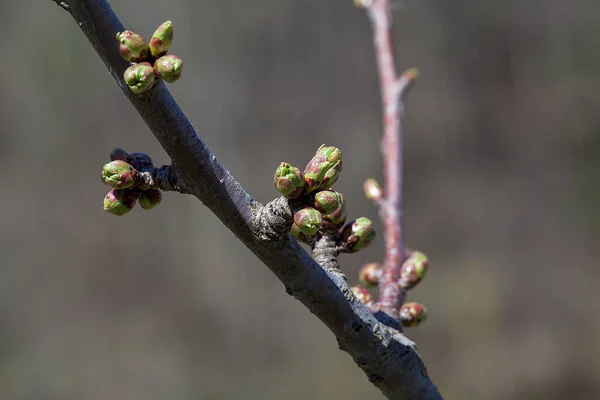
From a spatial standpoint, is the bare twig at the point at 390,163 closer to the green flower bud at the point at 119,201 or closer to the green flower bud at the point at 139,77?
the green flower bud at the point at 119,201

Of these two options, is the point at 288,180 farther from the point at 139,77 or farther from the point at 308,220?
the point at 139,77

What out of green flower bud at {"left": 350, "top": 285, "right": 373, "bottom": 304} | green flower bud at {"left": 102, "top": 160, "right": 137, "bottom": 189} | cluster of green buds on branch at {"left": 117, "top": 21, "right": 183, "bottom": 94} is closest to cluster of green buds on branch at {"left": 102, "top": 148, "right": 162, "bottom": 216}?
green flower bud at {"left": 102, "top": 160, "right": 137, "bottom": 189}

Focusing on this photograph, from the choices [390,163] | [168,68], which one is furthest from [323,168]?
[390,163]

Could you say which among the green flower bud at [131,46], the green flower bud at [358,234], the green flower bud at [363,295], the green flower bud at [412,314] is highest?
the green flower bud at [412,314]

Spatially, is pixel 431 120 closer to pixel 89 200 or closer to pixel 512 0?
pixel 512 0

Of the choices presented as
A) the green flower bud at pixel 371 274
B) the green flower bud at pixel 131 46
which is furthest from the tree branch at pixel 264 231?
the green flower bud at pixel 371 274

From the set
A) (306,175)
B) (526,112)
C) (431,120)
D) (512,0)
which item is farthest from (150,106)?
(512,0)
